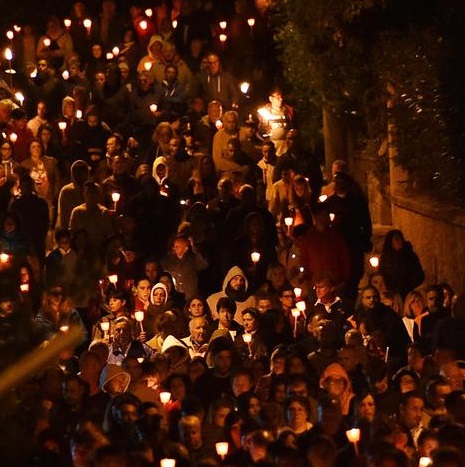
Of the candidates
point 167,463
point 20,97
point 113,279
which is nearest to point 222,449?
point 167,463

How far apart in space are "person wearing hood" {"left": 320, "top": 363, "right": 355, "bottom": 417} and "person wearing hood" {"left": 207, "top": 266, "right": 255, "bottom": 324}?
292cm

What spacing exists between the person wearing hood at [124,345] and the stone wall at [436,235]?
4459 millimetres

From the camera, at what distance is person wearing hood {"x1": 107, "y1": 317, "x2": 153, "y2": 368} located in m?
15.9


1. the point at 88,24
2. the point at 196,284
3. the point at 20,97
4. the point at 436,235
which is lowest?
the point at 436,235

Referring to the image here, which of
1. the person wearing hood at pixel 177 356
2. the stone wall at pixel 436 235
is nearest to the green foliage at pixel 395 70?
the stone wall at pixel 436 235

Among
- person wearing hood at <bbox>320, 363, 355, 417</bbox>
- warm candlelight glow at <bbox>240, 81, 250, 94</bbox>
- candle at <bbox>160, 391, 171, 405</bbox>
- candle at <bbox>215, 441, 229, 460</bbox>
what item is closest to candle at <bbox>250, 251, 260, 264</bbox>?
person wearing hood at <bbox>320, 363, 355, 417</bbox>

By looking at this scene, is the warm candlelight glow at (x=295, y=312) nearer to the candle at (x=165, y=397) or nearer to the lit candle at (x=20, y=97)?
the candle at (x=165, y=397)

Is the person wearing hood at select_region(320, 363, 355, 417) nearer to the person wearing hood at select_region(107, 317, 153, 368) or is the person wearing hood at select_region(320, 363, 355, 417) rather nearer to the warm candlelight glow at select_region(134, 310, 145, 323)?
the person wearing hood at select_region(107, 317, 153, 368)

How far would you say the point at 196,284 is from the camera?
730 inches

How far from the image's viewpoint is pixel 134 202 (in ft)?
64.1

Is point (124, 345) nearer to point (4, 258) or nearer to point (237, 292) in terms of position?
point (237, 292)

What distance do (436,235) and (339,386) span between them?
20.5ft

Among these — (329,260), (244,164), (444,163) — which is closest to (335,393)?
(329,260)

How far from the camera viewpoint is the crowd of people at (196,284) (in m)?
12.0
